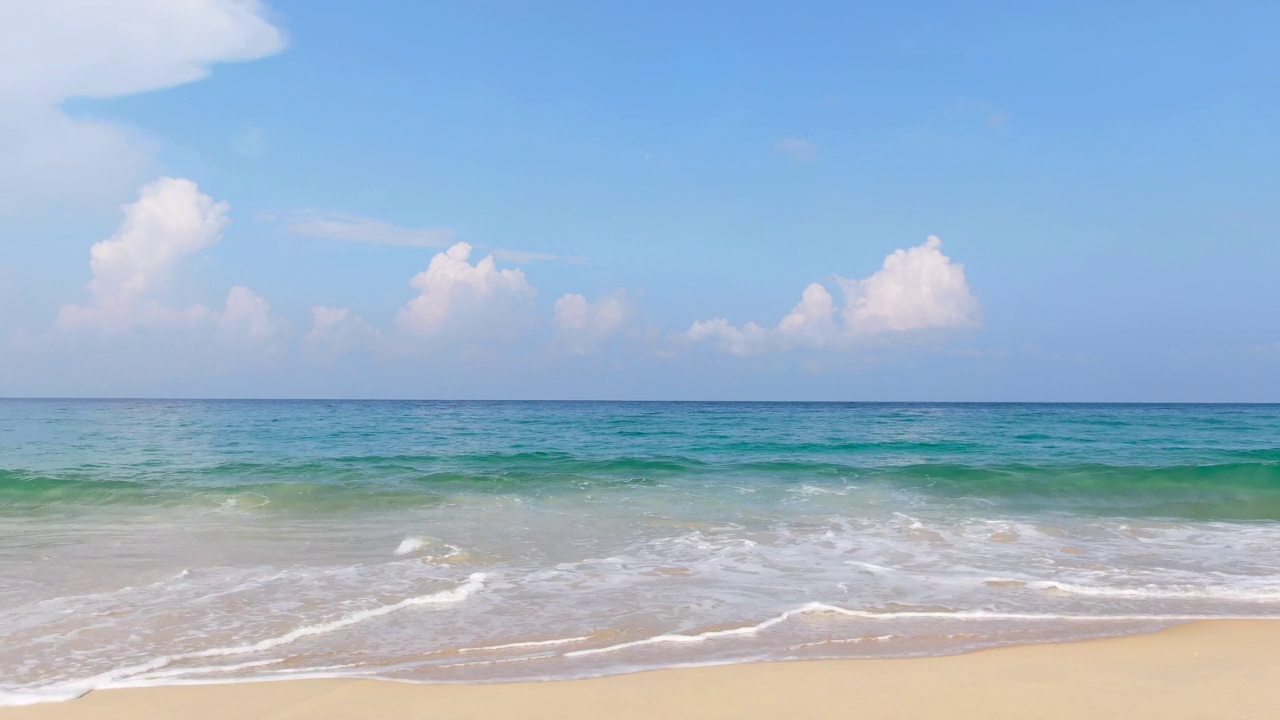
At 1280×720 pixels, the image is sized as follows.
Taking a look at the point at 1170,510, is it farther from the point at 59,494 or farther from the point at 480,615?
the point at 59,494

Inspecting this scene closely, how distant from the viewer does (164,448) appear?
25156 mm

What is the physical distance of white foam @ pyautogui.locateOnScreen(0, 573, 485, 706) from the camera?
4.70 meters

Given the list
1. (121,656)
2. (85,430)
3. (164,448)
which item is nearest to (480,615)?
(121,656)

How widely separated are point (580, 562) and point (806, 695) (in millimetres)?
4634

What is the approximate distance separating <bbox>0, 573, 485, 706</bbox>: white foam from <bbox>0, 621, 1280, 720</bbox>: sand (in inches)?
6.2

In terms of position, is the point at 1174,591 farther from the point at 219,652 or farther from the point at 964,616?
the point at 219,652

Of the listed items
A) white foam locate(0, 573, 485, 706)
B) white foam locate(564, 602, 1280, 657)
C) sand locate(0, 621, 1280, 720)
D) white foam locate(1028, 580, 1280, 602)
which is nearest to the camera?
sand locate(0, 621, 1280, 720)

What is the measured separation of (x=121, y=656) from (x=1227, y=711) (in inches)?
271

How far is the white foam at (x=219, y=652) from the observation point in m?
4.70

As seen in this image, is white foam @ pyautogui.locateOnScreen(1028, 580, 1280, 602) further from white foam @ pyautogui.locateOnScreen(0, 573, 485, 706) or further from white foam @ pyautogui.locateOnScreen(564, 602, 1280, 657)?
white foam @ pyautogui.locateOnScreen(0, 573, 485, 706)

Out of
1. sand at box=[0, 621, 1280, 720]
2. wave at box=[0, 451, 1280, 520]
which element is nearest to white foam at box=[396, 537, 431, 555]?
wave at box=[0, 451, 1280, 520]

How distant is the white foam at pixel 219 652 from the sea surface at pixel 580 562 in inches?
1.1

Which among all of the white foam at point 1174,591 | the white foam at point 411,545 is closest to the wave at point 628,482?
the white foam at point 411,545

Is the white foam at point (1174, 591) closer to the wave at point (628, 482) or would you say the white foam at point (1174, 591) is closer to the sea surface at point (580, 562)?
the sea surface at point (580, 562)
